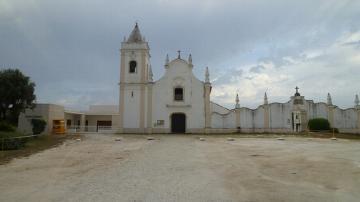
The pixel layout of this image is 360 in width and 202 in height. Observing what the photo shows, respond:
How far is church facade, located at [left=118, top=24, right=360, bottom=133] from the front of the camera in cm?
3434

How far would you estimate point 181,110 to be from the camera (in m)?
35.2

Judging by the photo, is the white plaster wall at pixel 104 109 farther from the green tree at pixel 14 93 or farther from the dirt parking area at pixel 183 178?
the dirt parking area at pixel 183 178

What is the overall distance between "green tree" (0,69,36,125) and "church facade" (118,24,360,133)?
9.11 meters

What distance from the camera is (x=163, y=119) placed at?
35.1m

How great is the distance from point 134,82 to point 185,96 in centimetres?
563

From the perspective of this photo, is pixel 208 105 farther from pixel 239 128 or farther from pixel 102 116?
pixel 102 116

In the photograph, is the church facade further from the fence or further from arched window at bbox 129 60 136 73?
the fence

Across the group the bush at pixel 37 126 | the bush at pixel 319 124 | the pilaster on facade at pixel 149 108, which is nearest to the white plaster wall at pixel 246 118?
the bush at pixel 319 124

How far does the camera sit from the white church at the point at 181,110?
34.3m

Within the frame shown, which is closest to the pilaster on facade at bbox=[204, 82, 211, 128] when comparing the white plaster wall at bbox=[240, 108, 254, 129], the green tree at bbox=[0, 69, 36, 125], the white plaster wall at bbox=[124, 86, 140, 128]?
the white plaster wall at bbox=[240, 108, 254, 129]

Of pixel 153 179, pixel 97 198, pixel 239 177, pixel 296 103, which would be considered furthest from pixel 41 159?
pixel 296 103

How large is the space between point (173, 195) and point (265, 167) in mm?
4981

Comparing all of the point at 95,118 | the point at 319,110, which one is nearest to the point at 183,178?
the point at 319,110

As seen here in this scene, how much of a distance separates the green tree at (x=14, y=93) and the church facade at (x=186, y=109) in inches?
359
